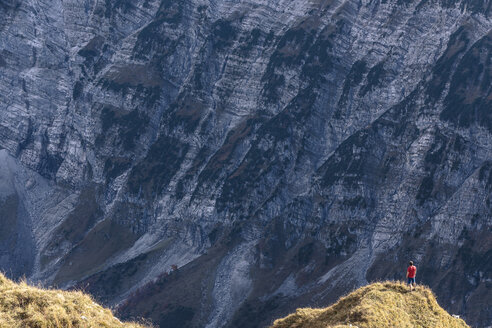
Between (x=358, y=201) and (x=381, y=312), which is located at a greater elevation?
(x=358, y=201)

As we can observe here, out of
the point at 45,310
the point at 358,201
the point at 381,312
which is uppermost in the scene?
the point at 358,201

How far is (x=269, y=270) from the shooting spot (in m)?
173

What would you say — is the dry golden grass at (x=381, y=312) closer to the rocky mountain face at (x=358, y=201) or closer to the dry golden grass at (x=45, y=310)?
the dry golden grass at (x=45, y=310)

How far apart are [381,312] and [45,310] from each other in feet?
65.4

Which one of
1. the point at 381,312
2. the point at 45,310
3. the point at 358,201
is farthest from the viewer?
the point at 358,201

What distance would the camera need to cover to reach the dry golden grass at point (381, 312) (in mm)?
39969

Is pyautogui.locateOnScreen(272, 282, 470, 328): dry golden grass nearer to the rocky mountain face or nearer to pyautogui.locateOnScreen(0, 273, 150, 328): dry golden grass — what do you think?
pyautogui.locateOnScreen(0, 273, 150, 328): dry golden grass

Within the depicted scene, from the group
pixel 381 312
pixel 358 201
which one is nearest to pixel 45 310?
pixel 381 312

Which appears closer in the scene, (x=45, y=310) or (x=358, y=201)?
(x=45, y=310)

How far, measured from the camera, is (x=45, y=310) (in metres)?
36.3

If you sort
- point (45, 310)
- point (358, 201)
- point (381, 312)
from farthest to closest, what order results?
point (358, 201), point (381, 312), point (45, 310)

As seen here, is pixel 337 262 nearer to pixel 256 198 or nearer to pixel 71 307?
pixel 256 198

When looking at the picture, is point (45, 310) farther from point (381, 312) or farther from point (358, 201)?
point (358, 201)

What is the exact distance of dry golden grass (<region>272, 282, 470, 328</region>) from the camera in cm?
3997
